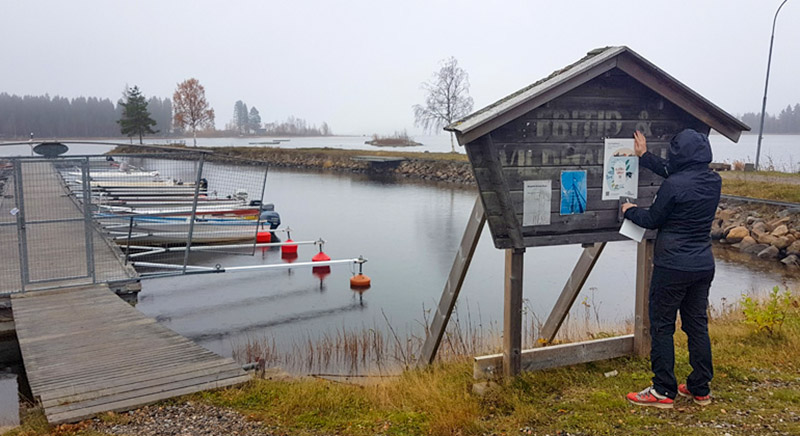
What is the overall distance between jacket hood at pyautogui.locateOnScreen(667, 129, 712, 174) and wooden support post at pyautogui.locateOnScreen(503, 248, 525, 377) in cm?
138

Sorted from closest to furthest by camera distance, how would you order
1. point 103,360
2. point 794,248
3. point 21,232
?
point 103,360 < point 21,232 < point 794,248

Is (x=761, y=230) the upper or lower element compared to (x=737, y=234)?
upper

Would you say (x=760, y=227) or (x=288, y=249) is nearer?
(x=288, y=249)

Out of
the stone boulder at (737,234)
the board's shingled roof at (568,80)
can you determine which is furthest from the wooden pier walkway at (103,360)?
the stone boulder at (737,234)

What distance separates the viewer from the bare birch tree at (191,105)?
9019 centimetres

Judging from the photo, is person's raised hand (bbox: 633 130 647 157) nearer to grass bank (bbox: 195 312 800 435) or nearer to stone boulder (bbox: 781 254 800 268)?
grass bank (bbox: 195 312 800 435)

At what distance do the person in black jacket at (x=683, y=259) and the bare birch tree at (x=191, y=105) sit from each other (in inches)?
3578

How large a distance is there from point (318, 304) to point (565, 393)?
7713 millimetres

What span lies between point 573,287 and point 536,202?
2034 millimetres

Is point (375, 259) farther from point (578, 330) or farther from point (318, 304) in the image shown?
point (578, 330)

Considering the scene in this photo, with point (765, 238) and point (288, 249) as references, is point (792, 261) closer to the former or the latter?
point (765, 238)

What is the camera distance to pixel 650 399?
469cm


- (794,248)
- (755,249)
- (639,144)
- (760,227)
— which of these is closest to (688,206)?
(639,144)

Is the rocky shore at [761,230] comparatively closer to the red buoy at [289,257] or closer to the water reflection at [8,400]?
the red buoy at [289,257]
